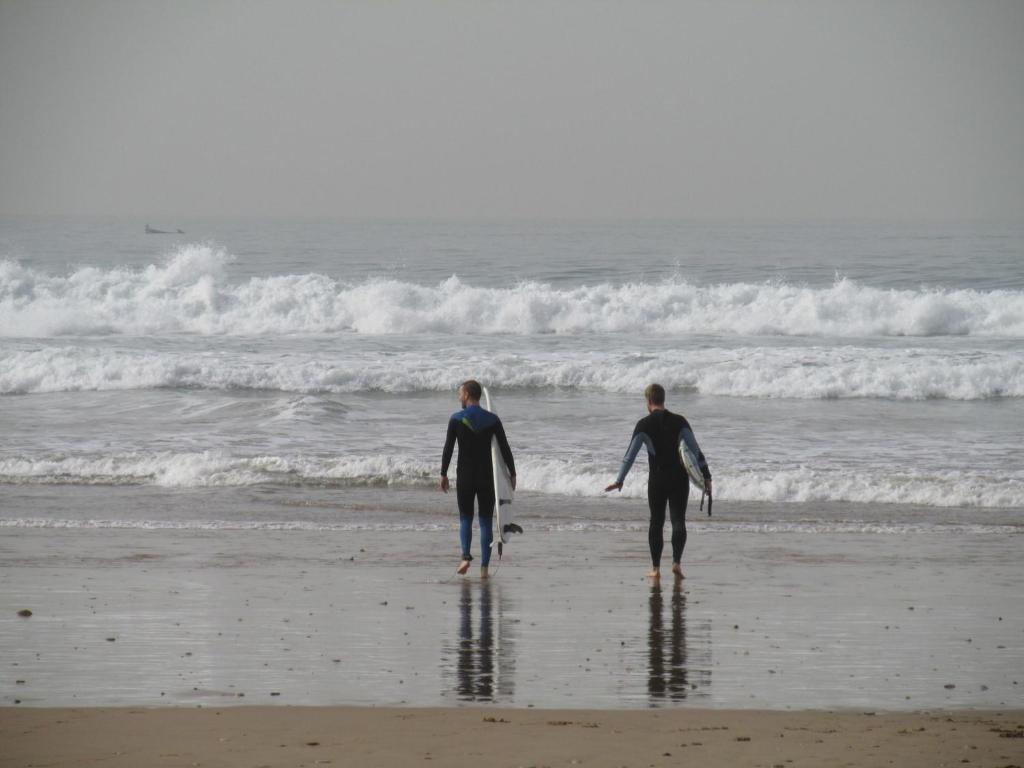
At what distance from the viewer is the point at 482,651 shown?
301 inches

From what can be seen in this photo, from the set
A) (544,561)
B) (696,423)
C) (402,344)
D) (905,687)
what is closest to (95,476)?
(544,561)

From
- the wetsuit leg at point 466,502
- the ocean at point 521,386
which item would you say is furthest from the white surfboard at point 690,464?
the ocean at point 521,386

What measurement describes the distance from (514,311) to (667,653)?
101 feet

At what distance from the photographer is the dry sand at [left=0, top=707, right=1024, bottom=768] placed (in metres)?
5.41

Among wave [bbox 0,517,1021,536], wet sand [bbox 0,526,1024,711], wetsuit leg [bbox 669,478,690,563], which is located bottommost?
wave [bbox 0,517,1021,536]

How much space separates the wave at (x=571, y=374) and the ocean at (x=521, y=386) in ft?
0.20

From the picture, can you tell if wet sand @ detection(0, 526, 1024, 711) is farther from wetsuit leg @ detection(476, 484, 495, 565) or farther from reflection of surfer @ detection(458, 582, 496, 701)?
wetsuit leg @ detection(476, 484, 495, 565)

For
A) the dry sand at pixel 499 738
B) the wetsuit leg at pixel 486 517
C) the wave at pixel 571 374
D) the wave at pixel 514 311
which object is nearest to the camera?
the dry sand at pixel 499 738

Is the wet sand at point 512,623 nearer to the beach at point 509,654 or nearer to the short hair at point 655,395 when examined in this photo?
the beach at point 509,654

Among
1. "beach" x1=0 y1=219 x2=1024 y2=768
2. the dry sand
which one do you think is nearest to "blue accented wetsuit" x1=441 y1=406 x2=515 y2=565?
"beach" x1=0 y1=219 x2=1024 y2=768

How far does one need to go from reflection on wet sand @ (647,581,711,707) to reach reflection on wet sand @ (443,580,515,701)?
755mm

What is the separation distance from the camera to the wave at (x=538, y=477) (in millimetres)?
14633

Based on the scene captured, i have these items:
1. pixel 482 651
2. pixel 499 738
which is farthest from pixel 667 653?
pixel 499 738

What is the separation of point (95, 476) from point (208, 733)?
429 inches
